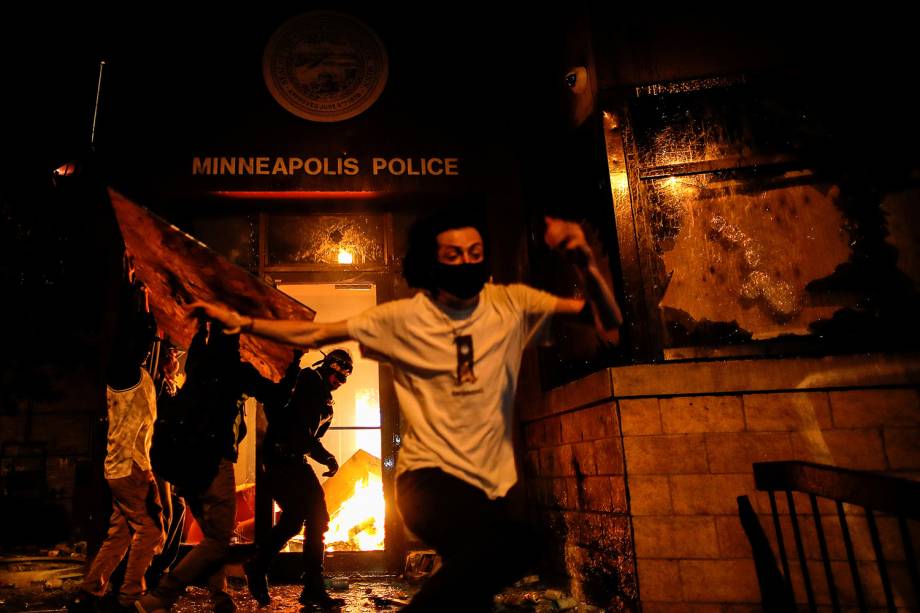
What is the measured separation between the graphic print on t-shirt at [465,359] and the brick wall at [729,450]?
2.30 m

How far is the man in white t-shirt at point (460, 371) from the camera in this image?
7.44 feet

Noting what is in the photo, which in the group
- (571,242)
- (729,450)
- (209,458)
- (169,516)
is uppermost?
(571,242)

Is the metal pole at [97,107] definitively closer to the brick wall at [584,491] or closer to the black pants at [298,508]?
the black pants at [298,508]

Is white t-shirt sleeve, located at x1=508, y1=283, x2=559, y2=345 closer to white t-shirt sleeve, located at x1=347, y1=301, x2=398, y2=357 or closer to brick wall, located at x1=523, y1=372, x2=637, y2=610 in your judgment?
white t-shirt sleeve, located at x1=347, y1=301, x2=398, y2=357

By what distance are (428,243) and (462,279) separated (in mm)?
301

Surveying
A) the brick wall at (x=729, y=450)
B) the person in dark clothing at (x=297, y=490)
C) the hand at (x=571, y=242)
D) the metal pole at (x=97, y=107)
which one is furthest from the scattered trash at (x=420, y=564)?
the metal pole at (x=97, y=107)

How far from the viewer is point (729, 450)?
14.7 ft

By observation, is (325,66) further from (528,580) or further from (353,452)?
(528,580)

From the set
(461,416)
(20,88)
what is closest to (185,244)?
(461,416)

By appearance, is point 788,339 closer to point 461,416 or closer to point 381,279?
point 461,416

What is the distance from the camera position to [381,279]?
796 centimetres

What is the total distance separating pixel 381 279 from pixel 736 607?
535 centimetres

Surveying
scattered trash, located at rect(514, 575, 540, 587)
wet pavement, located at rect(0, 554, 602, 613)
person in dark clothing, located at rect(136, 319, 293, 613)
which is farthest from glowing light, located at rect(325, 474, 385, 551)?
person in dark clothing, located at rect(136, 319, 293, 613)

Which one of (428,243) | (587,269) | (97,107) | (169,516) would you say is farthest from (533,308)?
(97,107)
